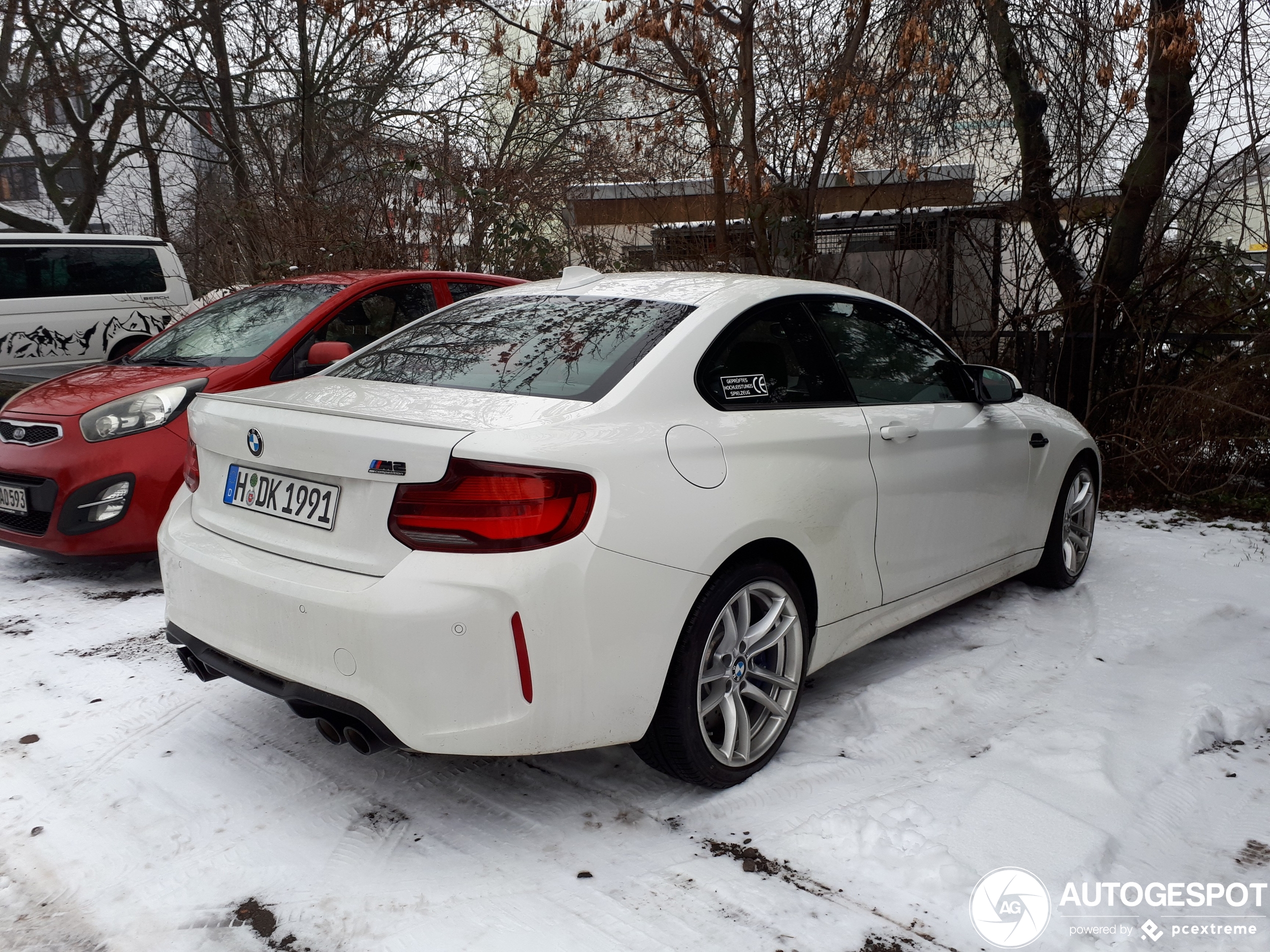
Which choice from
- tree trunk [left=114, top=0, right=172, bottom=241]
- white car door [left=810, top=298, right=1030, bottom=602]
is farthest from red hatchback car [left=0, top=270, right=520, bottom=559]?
tree trunk [left=114, top=0, right=172, bottom=241]

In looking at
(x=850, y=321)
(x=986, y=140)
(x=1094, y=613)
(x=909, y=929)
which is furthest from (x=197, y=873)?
(x=986, y=140)

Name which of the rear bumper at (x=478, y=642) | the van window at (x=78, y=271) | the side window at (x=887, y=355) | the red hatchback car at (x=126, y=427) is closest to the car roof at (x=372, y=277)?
the red hatchback car at (x=126, y=427)

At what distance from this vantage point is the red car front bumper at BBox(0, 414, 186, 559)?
4992mm

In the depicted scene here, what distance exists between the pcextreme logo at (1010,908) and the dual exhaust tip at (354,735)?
4.92 feet

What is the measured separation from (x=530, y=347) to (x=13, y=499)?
3.38 m

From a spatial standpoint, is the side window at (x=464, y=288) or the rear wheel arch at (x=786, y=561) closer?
the rear wheel arch at (x=786, y=561)

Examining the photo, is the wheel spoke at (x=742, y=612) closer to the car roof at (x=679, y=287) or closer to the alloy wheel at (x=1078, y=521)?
the car roof at (x=679, y=287)

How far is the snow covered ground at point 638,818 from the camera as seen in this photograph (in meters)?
2.45

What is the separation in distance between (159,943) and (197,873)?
0.28 meters

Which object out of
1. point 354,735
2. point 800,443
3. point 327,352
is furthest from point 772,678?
point 327,352

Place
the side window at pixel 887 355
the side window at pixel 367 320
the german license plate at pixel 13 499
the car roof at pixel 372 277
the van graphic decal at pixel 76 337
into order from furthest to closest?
the van graphic decal at pixel 76 337, the car roof at pixel 372 277, the side window at pixel 367 320, the german license plate at pixel 13 499, the side window at pixel 887 355

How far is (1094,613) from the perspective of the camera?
476 centimetres

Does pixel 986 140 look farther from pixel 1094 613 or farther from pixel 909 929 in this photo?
pixel 909 929

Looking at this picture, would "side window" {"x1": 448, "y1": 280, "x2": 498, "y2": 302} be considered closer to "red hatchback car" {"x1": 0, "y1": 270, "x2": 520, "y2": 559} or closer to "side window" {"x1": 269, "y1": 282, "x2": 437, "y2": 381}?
"side window" {"x1": 269, "y1": 282, "x2": 437, "y2": 381}
